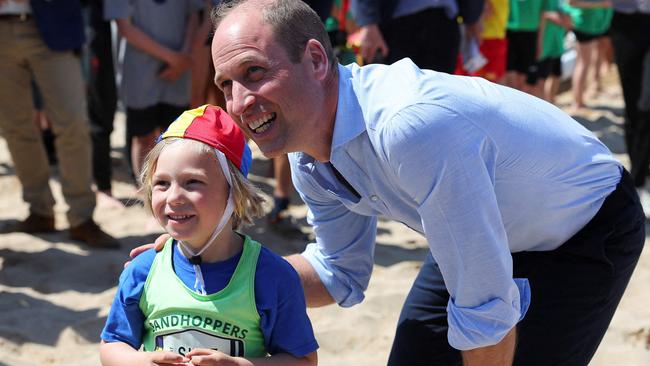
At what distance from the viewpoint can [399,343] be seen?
8.53ft

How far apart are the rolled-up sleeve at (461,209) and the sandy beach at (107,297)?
1.51 m

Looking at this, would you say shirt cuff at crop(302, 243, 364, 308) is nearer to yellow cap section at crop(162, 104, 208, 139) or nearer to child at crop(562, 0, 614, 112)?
yellow cap section at crop(162, 104, 208, 139)

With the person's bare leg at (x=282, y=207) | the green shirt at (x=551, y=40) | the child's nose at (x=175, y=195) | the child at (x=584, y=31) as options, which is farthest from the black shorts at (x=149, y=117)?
the child at (x=584, y=31)

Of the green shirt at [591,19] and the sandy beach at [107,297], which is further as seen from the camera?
the green shirt at [591,19]

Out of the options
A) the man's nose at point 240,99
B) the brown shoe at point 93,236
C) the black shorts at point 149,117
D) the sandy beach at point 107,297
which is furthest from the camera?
the black shorts at point 149,117

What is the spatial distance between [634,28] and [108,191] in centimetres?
332

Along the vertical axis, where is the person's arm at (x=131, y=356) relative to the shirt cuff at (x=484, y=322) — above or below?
below

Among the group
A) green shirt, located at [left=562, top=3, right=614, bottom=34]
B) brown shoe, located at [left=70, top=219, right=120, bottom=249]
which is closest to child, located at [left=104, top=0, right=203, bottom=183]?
brown shoe, located at [left=70, top=219, right=120, bottom=249]

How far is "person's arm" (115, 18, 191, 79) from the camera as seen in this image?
16.4 feet

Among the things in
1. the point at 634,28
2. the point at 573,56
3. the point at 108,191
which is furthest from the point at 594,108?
the point at 108,191

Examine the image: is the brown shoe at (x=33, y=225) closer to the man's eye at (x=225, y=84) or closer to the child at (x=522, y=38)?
the man's eye at (x=225, y=84)

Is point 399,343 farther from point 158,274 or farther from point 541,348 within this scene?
point 158,274

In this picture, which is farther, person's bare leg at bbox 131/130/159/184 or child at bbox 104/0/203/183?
person's bare leg at bbox 131/130/159/184

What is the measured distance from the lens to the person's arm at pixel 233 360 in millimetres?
2070
